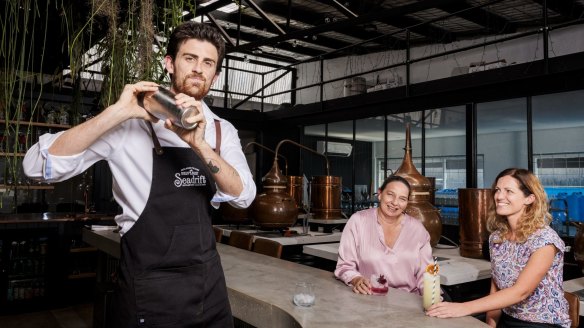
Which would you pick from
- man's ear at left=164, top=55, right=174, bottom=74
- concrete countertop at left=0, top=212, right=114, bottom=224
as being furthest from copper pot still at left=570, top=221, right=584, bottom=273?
concrete countertop at left=0, top=212, right=114, bottom=224

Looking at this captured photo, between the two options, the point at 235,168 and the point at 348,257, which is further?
the point at 348,257

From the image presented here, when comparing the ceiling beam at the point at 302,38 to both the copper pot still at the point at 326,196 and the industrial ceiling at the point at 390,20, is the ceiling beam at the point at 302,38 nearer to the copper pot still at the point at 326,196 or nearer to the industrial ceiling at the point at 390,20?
the industrial ceiling at the point at 390,20

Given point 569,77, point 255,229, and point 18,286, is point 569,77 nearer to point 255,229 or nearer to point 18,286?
point 255,229

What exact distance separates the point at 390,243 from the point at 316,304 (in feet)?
3.45

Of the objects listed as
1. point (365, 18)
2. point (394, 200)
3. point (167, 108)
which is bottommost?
point (394, 200)

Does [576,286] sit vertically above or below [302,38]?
below

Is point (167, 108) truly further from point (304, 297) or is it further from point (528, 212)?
point (528, 212)

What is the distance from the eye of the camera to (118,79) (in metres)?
1.35

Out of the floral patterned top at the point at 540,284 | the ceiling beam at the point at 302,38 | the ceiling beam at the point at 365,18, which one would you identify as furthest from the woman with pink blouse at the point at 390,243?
the ceiling beam at the point at 302,38

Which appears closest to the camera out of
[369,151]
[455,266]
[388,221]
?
[388,221]

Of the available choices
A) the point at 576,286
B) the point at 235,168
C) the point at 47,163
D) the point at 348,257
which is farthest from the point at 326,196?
the point at 47,163

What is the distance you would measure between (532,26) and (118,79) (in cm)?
784

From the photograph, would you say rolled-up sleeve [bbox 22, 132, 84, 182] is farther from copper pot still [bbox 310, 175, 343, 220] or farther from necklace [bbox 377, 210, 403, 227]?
copper pot still [bbox 310, 175, 343, 220]

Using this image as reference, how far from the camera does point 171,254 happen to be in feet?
3.91
